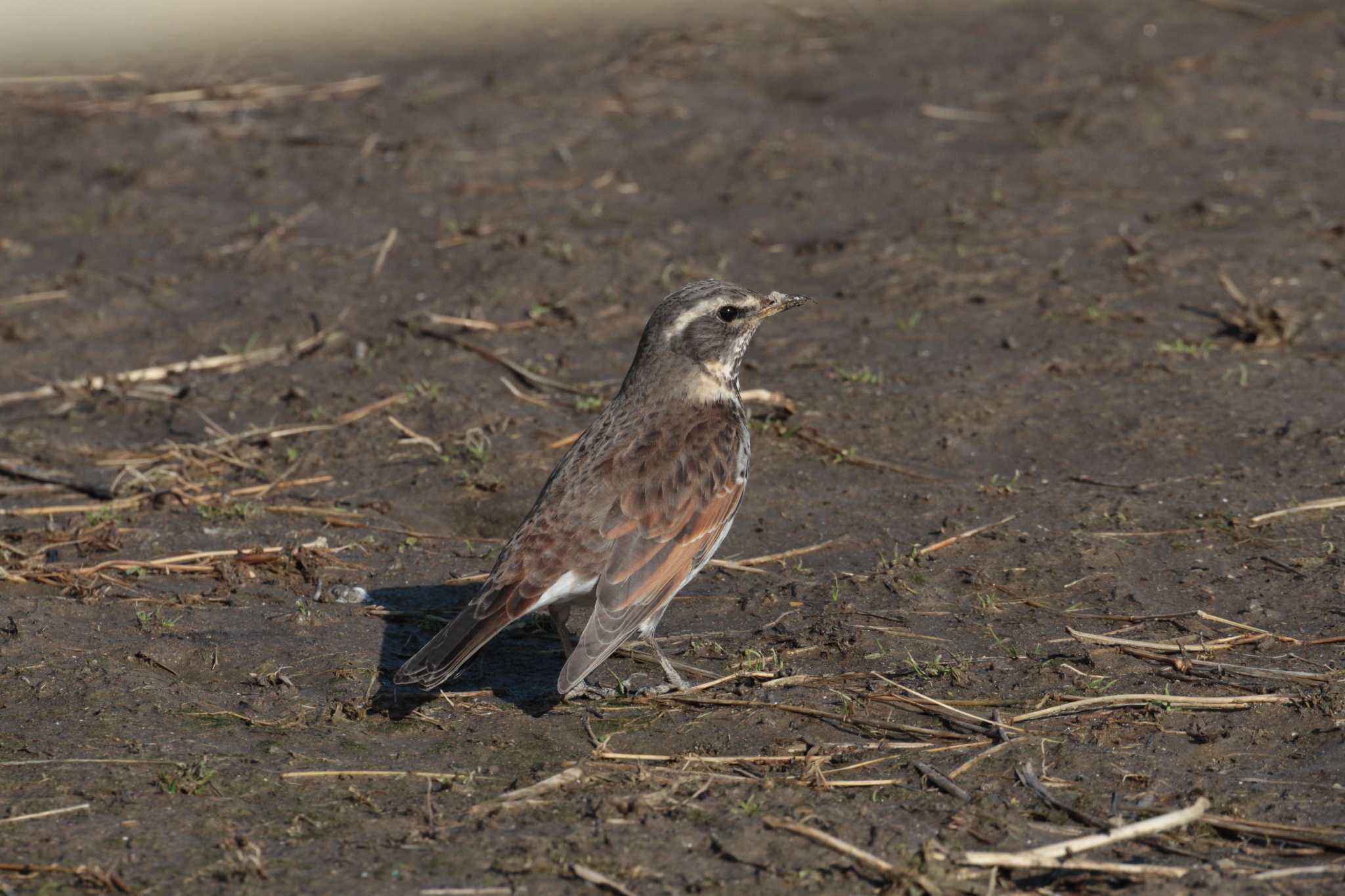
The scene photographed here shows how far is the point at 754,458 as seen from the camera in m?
8.79

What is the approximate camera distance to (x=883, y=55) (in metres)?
16.6

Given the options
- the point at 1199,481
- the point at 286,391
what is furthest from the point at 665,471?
the point at 286,391

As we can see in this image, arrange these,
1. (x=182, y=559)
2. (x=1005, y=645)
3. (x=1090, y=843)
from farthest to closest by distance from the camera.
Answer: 1. (x=182, y=559)
2. (x=1005, y=645)
3. (x=1090, y=843)

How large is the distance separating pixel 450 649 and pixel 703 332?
2050mm

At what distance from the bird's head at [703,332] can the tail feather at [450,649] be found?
65.0 inches

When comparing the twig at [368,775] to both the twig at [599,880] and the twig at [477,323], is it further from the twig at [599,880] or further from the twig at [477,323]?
→ the twig at [477,323]

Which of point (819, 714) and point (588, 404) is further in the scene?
point (588, 404)

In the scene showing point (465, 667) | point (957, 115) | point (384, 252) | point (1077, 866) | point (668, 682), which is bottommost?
point (465, 667)

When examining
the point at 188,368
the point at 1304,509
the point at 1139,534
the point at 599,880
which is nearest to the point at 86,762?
the point at 599,880

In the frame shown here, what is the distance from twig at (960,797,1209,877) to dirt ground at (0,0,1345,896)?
64 millimetres

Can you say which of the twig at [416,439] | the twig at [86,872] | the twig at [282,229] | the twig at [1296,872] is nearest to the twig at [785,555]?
the twig at [416,439]

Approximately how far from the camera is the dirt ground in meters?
5.40

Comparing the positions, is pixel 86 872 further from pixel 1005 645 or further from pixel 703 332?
pixel 1005 645

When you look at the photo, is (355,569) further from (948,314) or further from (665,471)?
(948,314)
